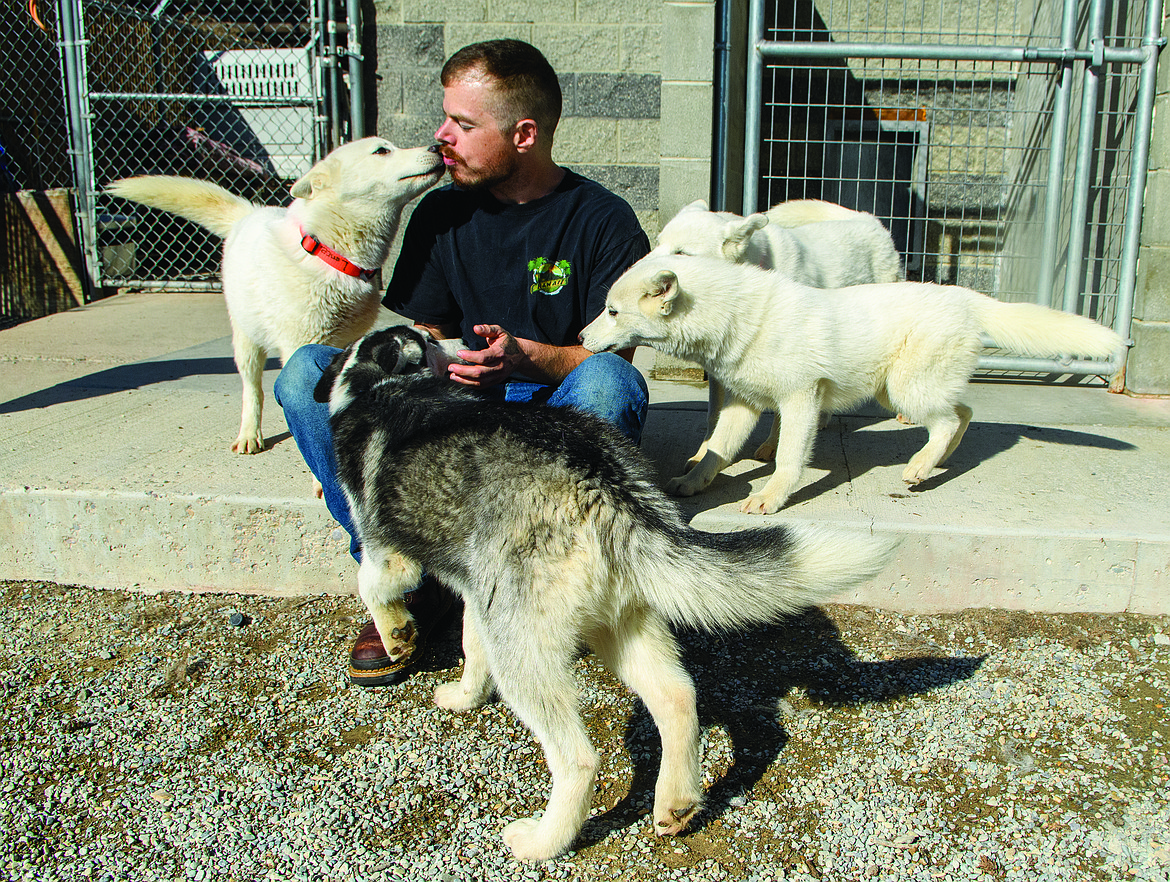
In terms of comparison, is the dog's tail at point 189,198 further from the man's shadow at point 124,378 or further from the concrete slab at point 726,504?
the man's shadow at point 124,378

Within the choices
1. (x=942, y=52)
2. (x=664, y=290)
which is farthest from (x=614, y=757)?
(x=942, y=52)

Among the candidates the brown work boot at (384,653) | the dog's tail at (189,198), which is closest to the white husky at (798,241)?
the brown work boot at (384,653)

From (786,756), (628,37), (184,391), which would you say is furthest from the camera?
(628,37)

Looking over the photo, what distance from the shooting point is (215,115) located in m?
8.65

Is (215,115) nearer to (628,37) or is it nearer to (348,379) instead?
(628,37)

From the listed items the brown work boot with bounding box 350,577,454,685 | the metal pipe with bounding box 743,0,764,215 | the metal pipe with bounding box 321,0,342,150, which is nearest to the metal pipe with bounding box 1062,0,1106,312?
the metal pipe with bounding box 743,0,764,215

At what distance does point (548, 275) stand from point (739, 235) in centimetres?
95

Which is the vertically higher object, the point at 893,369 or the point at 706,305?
the point at 706,305

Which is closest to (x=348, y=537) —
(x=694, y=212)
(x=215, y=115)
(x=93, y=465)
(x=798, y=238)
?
(x=93, y=465)

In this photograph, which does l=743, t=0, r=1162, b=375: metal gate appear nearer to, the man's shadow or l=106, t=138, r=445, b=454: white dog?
l=106, t=138, r=445, b=454: white dog

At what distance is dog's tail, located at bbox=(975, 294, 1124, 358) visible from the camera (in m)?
3.29

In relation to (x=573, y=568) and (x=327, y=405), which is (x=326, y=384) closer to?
(x=327, y=405)

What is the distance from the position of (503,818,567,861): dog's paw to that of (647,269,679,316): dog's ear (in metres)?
1.69

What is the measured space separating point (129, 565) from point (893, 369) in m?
2.87
